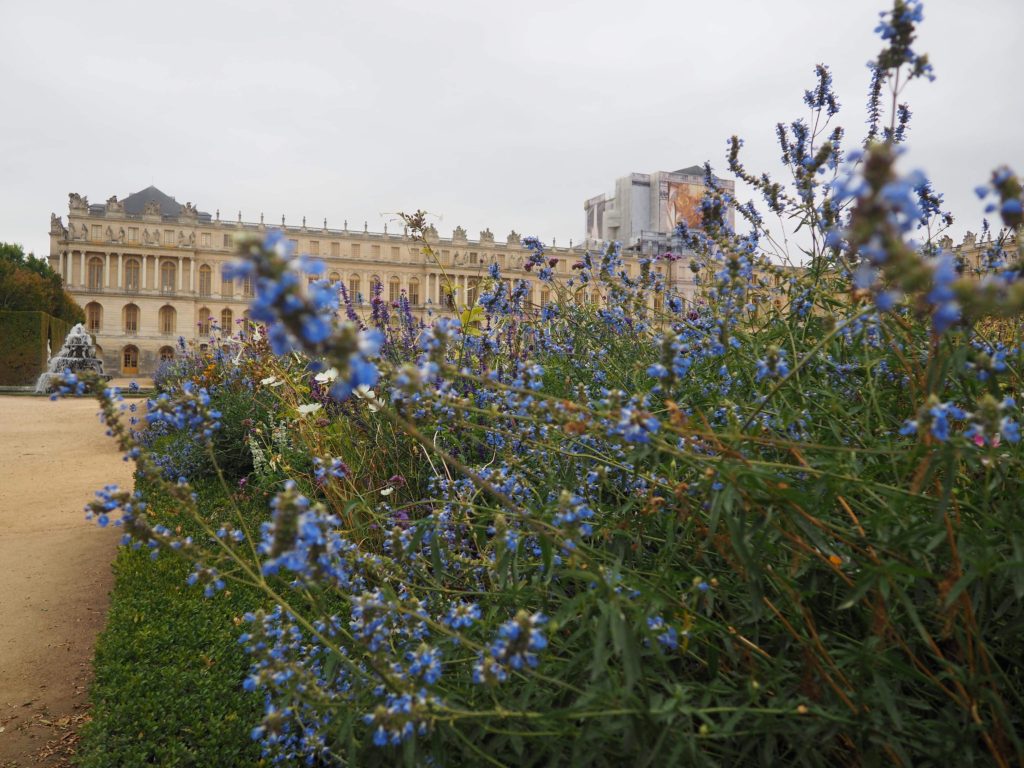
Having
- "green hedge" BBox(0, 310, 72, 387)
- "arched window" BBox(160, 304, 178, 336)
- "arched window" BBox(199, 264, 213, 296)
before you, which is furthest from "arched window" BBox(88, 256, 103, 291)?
"green hedge" BBox(0, 310, 72, 387)

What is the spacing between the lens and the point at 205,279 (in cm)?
5541

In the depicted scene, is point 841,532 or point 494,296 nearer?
point 841,532

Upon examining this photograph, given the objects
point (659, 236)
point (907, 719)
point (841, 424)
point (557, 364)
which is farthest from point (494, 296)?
point (659, 236)

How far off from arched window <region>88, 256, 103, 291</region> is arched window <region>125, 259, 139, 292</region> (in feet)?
5.61

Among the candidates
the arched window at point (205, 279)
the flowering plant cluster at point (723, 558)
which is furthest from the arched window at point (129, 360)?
the flowering plant cluster at point (723, 558)

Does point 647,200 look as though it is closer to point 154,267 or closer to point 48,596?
point 154,267

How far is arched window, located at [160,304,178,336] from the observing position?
177 ft

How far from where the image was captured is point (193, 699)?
2.67 metres

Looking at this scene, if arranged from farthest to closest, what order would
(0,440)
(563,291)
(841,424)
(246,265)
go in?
1. (0,440)
2. (563,291)
3. (841,424)
4. (246,265)

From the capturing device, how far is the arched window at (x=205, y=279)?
5531cm

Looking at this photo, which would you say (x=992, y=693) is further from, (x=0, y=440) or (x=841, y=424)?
(x=0, y=440)

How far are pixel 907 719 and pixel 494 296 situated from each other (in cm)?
239

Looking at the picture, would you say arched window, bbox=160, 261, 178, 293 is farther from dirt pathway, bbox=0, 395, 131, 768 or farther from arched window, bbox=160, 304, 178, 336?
dirt pathway, bbox=0, 395, 131, 768

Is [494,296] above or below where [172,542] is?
above
